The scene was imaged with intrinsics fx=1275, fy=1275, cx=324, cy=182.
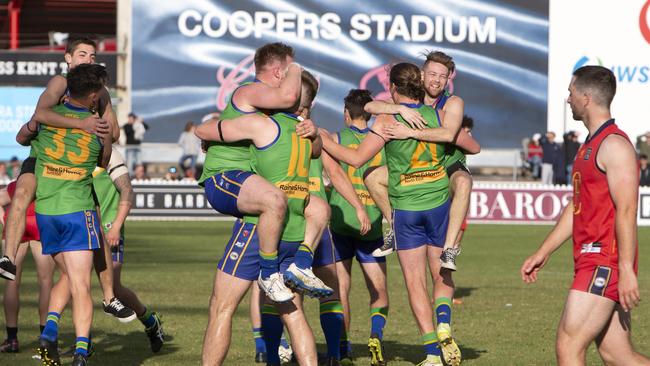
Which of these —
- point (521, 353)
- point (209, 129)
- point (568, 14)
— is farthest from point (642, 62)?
point (209, 129)

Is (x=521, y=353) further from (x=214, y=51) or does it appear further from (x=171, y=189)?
(x=214, y=51)

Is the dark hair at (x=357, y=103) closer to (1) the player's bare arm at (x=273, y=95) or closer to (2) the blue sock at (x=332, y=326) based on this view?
(2) the blue sock at (x=332, y=326)

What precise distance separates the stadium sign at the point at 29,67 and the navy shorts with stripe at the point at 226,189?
115ft

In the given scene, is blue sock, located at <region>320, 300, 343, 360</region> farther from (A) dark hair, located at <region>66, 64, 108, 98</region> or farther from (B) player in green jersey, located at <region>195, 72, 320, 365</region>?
(A) dark hair, located at <region>66, 64, 108, 98</region>

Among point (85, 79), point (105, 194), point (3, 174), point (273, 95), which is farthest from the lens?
point (3, 174)

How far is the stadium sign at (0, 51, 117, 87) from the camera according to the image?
42.6 m

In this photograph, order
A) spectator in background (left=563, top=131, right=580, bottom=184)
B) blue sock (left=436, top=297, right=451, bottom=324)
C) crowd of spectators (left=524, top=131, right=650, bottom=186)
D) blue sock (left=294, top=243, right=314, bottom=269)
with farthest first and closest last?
crowd of spectators (left=524, top=131, right=650, bottom=186), spectator in background (left=563, top=131, right=580, bottom=184), blue sock (left=436, top=297, right=451, bottom=324), blue sock (left=294, top=243, right=314, bottom=269)

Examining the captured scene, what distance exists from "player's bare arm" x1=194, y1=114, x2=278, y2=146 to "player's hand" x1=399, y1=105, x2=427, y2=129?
5.88 ft

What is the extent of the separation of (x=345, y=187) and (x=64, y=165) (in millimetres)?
2318

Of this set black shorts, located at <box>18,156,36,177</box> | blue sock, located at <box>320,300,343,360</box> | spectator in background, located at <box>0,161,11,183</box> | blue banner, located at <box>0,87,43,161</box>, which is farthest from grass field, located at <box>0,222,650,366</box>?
blue banner, located at <box>0,87,43,161</box>

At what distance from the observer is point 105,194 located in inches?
440

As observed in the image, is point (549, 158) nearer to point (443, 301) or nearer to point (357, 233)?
point (357, 233)

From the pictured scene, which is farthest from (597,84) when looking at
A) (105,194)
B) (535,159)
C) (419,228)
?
(535,159)

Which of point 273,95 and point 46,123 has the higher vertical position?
point 273,95
